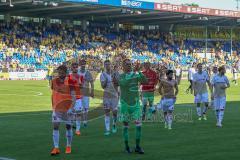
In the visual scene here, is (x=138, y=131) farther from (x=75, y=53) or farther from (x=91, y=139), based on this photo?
(x=75, y=53)

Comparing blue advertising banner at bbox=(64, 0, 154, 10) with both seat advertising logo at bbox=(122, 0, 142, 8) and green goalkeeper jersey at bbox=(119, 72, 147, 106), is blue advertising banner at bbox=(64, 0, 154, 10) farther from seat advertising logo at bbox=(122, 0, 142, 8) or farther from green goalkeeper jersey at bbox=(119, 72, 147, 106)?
green goalkeeper jersey at bbox=(119, 72, 147, 106)

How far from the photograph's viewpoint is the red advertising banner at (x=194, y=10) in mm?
67188

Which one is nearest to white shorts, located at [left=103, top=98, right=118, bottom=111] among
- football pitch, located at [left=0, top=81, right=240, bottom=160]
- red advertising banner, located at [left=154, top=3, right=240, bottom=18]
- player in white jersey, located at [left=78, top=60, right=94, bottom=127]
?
football pitch, located at [left=0, top=81, right=240, bottom=160]

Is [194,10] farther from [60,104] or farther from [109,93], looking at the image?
[60,104]

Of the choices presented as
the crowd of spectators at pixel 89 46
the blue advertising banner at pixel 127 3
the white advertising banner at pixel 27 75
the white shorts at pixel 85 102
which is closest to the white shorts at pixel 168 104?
the white shorts at pixel 85 102

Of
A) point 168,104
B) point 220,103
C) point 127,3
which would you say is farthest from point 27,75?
point 168,104

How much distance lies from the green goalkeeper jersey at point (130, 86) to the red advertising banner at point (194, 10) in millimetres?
54241

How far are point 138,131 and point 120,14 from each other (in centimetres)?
5755

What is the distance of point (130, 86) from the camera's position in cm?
1305

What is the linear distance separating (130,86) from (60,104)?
1657 millimetres

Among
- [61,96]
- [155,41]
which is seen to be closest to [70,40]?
[155,41]

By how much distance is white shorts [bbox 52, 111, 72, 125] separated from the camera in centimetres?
1287

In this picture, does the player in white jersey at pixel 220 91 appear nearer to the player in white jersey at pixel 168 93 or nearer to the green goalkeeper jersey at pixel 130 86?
the player in white jersey at pixel 168 93

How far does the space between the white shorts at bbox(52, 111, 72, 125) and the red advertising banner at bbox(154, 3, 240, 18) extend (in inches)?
2146
